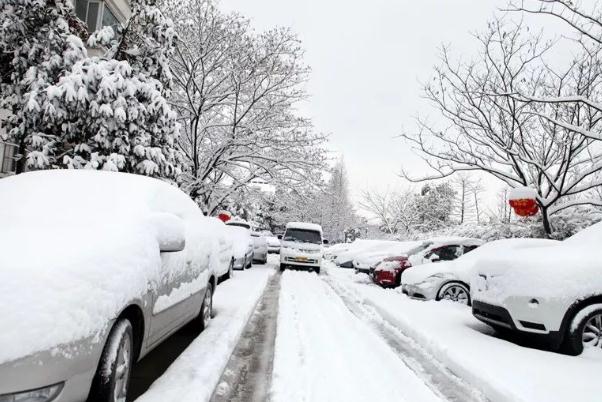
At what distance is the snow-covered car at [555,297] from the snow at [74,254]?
3854mm

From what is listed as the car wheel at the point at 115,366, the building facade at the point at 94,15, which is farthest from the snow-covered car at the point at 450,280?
the building facade at the point at 94,15

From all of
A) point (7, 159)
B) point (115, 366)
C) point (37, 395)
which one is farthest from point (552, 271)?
point (7, 159)

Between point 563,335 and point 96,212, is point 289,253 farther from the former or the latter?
point 96,212

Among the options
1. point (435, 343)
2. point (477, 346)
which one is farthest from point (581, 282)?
point (435, 343)

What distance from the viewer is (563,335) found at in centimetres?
512

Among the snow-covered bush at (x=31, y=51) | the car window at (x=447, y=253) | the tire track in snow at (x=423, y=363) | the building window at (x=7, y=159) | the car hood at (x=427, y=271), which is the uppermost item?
the snow-covered bush at (x=31, y=51)

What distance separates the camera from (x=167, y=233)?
A: 368cm

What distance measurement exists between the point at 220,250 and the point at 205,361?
362cm

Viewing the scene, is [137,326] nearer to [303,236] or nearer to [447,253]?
[447,253]

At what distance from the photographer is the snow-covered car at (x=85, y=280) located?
2.24 m

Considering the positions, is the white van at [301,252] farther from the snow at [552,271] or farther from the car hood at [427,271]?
the snow at [552,271]

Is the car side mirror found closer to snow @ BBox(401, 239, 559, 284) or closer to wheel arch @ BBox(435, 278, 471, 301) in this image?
snow @ BBox(401, 239, 559, 284)

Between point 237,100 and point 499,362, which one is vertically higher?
point 237,100

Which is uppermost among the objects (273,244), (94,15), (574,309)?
(94,15)
